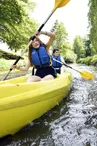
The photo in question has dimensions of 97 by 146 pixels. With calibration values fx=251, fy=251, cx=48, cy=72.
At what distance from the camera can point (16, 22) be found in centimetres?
1973

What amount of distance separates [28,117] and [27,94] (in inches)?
15.7

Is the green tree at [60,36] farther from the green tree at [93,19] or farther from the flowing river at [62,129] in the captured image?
the flowing river at [62,129]

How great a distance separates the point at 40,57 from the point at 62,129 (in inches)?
63.4

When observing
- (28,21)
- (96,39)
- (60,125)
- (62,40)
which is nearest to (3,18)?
(28,21)

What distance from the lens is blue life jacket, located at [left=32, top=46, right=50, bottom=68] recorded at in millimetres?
4965

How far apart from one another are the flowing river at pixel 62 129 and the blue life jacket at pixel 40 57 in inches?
38.5

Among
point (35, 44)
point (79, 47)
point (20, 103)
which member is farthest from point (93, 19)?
point (79, 47)

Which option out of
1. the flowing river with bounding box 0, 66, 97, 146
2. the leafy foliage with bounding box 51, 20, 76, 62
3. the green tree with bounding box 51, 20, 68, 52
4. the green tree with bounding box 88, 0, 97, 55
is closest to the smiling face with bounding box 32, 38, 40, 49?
the flowing river with bounding box 0, 66, 97, 146

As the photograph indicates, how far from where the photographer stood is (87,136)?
11.8 feet

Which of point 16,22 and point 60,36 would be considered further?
point 60,36

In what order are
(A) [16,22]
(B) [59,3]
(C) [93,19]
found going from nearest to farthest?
(B) [59,3]
(C) [93,19]
(A) [16,22]

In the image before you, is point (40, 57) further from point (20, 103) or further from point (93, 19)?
point (93, 19)

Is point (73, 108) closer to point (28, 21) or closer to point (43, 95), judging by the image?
point (43, 95)

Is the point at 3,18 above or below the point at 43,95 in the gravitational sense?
above
